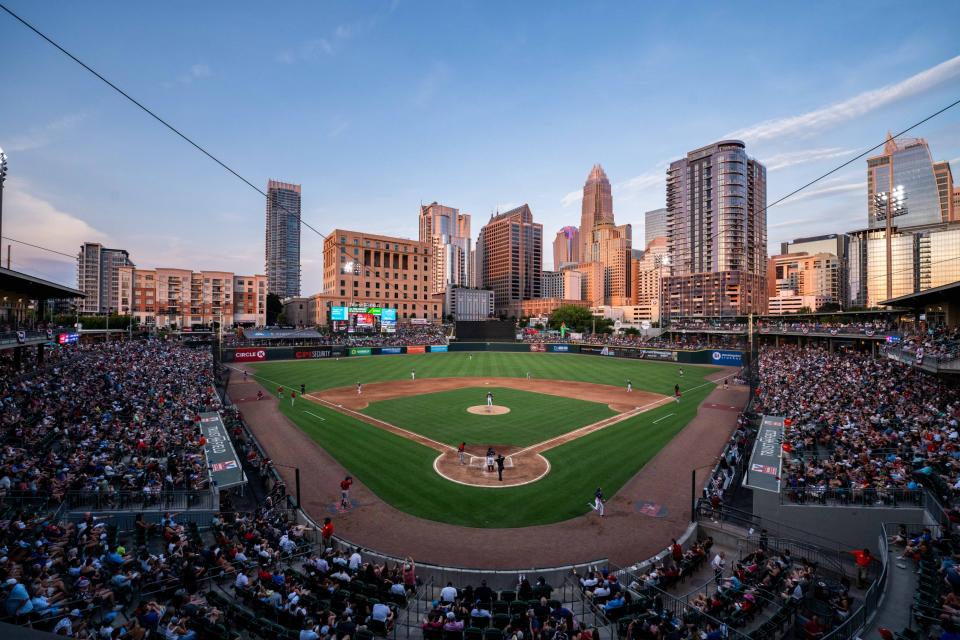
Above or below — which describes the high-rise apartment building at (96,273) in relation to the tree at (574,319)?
above

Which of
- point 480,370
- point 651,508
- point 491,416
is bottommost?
point 651,508

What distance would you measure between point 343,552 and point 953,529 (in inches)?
679

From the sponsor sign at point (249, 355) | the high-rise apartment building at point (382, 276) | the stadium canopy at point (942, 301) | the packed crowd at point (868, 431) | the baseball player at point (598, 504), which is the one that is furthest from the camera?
the high-rise apartment building at point (382, 276)

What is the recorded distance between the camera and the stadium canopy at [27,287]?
26.8 m

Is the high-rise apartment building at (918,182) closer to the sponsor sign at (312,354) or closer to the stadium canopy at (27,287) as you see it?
the sponsor sign at (312,354)

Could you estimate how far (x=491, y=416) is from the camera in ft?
101

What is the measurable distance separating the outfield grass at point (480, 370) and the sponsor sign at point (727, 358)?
12.0ft

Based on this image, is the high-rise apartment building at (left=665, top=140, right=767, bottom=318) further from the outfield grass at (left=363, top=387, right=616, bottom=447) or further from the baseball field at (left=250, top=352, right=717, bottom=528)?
the outfield grass at (left=363, top=387, right=616, bottom=447)

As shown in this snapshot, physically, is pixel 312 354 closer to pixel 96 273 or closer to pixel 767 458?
pixel 767 458

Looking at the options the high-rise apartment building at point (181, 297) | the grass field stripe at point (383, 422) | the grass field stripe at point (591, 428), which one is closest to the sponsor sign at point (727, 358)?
the grass field stripe at point (591, 428)

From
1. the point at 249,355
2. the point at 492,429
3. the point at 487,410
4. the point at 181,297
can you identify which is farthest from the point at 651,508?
the point at 181,297

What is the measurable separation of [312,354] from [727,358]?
2335 inches

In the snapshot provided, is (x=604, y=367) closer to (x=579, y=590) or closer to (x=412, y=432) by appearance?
(x=412, y=432)

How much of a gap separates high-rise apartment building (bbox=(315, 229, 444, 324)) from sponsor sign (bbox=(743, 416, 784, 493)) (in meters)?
87.3
